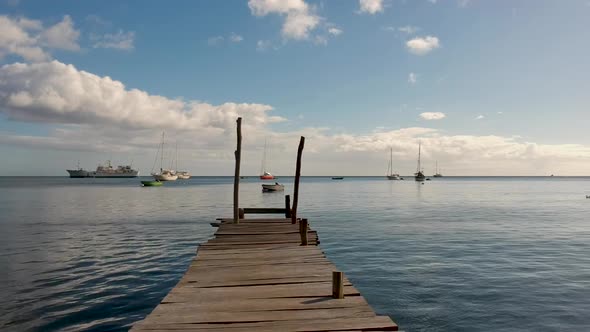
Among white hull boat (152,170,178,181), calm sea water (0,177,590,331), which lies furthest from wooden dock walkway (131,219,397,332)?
white hull boat (152,170,178,181)

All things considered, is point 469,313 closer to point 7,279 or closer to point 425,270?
point 425,270

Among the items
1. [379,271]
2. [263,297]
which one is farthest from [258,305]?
[379,271]

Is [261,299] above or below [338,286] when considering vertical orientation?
below

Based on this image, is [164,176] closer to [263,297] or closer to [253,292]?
[253,292]

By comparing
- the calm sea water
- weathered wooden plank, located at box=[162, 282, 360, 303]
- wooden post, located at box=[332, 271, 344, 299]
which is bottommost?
the calm sea water

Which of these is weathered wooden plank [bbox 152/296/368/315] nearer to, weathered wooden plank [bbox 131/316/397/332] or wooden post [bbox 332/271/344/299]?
wooden post [bbox 332/271/344/299]

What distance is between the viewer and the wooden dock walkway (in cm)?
550

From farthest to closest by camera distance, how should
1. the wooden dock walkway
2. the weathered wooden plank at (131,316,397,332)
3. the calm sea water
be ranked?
the calm sea water < the wooden dock walkway < the weathered wooden plank at (131,316,397,332)

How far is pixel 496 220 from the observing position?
36094mm

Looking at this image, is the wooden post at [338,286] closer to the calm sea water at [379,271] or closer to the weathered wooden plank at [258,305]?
the weathered wooden plank at [258,305]

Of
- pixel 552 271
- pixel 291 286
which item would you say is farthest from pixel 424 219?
pixel 291 286

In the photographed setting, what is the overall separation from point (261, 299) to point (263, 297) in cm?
13

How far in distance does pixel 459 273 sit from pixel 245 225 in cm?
937

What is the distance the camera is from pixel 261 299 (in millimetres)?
6750
